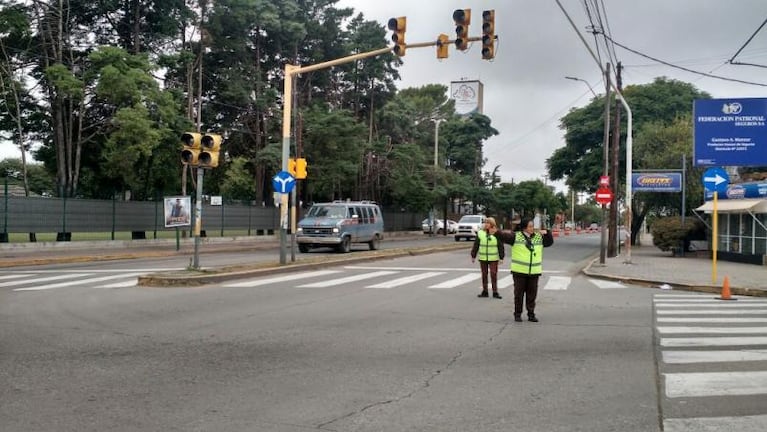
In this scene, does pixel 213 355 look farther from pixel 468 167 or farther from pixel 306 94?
pixel 468 167

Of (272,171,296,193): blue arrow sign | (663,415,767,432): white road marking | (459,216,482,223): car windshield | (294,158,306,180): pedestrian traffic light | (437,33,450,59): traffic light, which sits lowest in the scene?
(663,415,767,432): white road marking

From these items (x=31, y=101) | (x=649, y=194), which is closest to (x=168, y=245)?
(x=31, y=101)

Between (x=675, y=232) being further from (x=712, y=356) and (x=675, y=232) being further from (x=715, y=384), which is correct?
A: (x=715, y=384)

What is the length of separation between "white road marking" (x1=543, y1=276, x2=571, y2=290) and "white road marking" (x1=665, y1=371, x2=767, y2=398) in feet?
29.9

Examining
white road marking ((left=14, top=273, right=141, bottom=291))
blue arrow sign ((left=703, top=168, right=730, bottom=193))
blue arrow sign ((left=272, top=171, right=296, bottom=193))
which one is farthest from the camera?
blue arrow sign ((left=272, top=171, right=296, bottom=193))

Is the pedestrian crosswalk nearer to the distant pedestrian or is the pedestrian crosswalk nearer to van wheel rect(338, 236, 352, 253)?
the distant pedestrian

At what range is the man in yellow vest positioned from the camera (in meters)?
10.0

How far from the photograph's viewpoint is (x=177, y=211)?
25.3 metres

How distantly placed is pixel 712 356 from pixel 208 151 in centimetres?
1112

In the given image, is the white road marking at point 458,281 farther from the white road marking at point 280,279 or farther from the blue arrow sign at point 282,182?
the blue arrow sign at point 282,182

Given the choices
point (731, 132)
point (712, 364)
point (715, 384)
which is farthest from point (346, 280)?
point (731, 132)

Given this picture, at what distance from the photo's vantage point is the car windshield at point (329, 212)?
26.2m

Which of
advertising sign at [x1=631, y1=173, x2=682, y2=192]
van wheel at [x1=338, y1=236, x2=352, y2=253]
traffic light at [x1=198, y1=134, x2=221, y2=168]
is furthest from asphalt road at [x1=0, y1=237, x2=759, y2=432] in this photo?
advertising sign at [x1=631, y1=173, x2=682, y2=192]

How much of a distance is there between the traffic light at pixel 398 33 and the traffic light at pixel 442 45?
→ 0.90 metres
